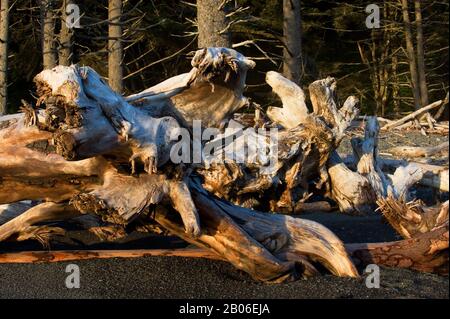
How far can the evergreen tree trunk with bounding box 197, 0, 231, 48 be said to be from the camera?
8.43m

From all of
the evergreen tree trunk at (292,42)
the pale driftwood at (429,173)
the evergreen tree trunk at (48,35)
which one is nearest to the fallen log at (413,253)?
the pale driftwood at (429,173)

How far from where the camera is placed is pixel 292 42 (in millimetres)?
13430

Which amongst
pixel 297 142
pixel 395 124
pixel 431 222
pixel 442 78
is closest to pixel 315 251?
pixel 431 222

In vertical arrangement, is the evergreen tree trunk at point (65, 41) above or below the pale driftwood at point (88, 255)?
above

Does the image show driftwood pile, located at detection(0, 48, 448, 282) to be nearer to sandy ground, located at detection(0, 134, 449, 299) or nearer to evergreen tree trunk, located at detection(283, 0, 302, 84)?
sandy ground, located at detection(0, 134, 449, 299)

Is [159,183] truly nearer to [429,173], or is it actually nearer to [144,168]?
[144,168]

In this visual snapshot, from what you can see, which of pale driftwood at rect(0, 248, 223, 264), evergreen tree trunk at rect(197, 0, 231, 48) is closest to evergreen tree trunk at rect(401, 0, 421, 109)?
evergreen tree trunk at rect(197, 0, 231, 48)

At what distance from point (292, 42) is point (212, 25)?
17.2 feet

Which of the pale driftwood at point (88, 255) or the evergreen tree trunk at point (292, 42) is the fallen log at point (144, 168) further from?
the evergreen tree trunk at point (292, 42)

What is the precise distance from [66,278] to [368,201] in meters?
3.12

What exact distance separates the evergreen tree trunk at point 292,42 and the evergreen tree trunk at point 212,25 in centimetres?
488

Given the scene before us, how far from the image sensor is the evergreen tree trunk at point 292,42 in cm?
1325

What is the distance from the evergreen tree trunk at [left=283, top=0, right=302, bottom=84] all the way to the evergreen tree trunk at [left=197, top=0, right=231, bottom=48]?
488 centimetres
